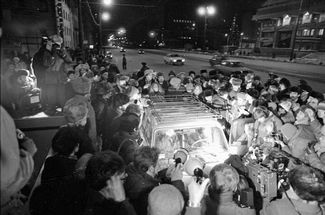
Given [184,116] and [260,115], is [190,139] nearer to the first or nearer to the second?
[184,116]

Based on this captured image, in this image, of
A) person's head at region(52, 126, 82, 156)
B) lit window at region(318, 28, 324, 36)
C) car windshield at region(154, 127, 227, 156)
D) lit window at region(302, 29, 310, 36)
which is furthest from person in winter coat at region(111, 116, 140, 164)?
lit window at region(302, 29, 310, 36)

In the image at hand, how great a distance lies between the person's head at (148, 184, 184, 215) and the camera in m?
2.33

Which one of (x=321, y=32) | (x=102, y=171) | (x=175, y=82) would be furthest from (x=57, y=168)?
(x=321, y=32)

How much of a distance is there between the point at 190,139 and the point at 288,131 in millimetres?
1961

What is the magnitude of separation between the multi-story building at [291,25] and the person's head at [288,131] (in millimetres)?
37857

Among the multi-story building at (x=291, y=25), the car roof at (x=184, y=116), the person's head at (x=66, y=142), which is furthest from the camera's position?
the multi-story building at (x=291, y=25)

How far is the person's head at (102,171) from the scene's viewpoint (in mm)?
2354

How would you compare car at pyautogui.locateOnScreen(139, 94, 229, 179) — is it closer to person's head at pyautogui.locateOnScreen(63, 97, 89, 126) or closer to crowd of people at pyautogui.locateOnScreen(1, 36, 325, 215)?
crowd of people at pyautogui.locateOnScreen(1, 36, 325, 215)

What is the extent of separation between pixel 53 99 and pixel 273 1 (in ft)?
209

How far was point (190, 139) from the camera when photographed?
13.6 ft

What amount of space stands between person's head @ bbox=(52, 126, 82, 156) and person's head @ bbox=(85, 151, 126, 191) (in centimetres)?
73

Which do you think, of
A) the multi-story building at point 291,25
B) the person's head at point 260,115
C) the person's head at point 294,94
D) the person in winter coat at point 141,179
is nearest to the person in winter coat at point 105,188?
the person in winter coat at point 141,179

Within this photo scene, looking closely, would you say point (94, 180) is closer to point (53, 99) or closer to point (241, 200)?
point (241, 200)

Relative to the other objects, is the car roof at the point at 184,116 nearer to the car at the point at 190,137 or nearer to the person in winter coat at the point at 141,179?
the car at the point at 190,137
